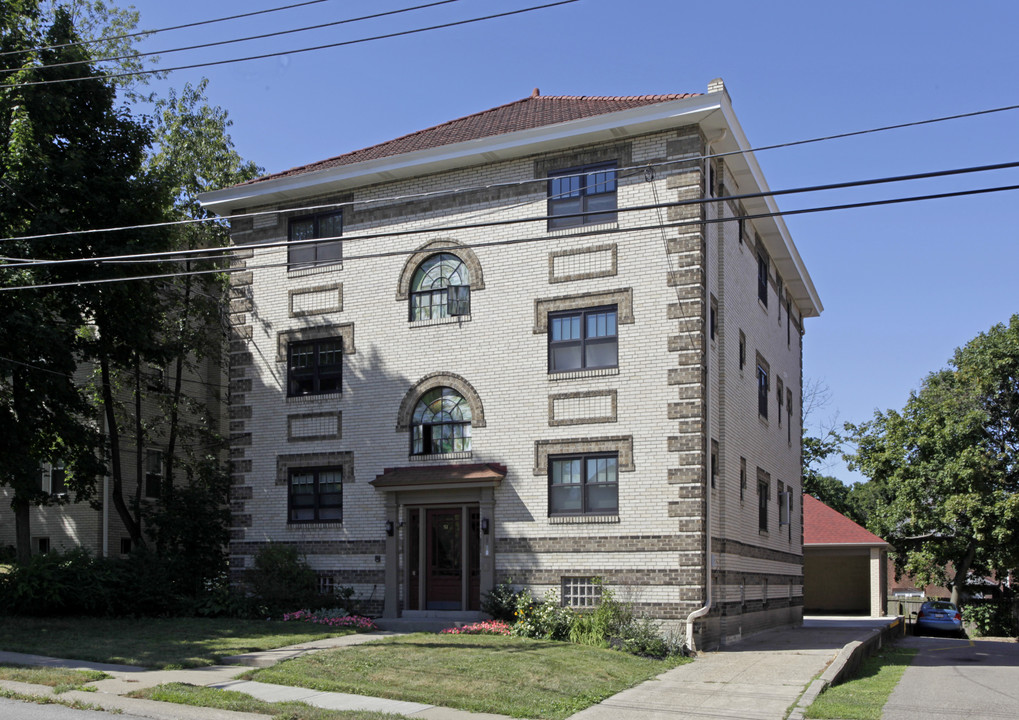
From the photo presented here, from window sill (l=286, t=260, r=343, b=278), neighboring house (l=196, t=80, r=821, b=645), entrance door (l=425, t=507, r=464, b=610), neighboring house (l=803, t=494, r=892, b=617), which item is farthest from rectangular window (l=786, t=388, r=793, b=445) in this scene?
window sill (l=286, t=260, r=343, b=278)

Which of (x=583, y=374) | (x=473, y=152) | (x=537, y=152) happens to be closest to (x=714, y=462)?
(x=583, y=374)

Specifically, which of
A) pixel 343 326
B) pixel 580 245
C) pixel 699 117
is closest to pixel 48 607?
pixel 343 326

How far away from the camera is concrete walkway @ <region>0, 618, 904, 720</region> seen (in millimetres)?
11695

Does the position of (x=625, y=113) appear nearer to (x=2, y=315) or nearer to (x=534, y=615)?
(x=534, y=615)

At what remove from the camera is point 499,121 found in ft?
77.7

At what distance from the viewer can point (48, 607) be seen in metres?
20.8

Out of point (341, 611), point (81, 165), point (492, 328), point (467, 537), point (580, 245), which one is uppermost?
point (81, 165)

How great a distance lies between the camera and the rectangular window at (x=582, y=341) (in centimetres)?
2036

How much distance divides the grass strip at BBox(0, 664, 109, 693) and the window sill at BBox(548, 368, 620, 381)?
407 inches

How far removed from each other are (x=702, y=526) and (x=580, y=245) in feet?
20.5

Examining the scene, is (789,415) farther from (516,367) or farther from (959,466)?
(516,367)

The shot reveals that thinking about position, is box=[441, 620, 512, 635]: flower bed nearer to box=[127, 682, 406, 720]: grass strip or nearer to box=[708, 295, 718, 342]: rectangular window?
box=[127, 682, 406, 720]: grass strip

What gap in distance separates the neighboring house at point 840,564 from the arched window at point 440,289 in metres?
24.3

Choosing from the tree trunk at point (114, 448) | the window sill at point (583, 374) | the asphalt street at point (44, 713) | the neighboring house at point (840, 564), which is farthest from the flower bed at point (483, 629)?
the neighboring house at point (840, 564)
